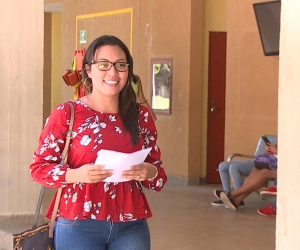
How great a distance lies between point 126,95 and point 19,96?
347cm

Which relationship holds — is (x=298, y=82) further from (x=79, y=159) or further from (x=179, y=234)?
(x=179, y=234)

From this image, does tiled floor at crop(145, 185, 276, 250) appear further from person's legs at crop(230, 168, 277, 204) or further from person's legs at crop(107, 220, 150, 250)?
person's legs at crop(107, 220, 150, 250)

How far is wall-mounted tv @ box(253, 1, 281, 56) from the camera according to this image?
1012cm

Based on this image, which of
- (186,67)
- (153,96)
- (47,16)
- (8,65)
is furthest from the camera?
(47,16)

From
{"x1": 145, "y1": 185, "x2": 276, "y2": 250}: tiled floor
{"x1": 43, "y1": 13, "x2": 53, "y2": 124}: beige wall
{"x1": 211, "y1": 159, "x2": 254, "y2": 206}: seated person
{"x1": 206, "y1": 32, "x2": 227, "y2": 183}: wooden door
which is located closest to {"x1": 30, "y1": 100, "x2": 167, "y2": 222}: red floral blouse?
{"x1": 145, "y1": 185, "x2": 276, "y2": 250}: tiled floor

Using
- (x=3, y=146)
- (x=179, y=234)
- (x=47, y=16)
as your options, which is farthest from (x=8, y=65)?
(x=47, y=16)

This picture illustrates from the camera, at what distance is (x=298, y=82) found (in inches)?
135

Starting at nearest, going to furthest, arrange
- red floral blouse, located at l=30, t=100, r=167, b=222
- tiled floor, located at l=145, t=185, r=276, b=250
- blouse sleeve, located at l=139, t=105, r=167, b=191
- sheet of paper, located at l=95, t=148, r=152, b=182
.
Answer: sheet of paper, located at l=95, t=148, r=152, b=182
red floral blouse, located at l=30, t=100, r=167, b=222
blouse sleeve, located at l=139, t=105, r=167, b=191
tiled floor, located at l=145, t=185, r=276, b=250

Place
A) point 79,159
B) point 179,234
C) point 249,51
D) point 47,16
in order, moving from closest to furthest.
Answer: point 79,159
point 179,234
point 249,51
point 47,16

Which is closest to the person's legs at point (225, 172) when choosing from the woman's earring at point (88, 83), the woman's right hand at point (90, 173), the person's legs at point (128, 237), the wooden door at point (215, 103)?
the wooden door at point (215, 103)

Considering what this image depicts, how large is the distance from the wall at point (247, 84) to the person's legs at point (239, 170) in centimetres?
65

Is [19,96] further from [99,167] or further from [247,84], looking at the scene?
[247,84]

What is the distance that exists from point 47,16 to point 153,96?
7534mm

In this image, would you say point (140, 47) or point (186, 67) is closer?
point (186, 67)
